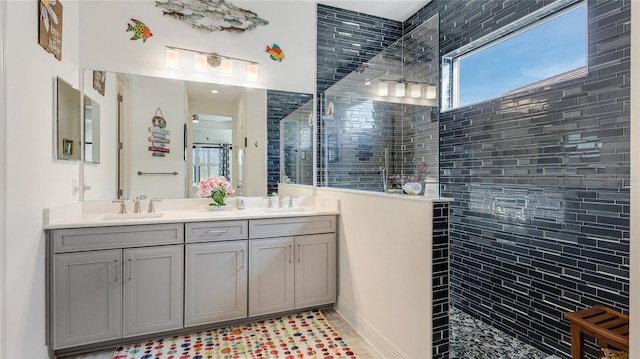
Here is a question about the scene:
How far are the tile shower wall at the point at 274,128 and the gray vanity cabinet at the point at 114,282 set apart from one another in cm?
102

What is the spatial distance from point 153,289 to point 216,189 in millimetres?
909

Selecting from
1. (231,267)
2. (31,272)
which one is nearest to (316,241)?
(231,267)

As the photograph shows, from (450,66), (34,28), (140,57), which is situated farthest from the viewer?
(450,66)

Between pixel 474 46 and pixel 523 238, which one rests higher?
pixel 474 46

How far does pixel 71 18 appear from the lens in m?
2.34

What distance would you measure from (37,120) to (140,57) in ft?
3.41

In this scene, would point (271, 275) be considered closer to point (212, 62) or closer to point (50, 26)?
point (212, 62)

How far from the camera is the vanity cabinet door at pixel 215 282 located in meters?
2.34

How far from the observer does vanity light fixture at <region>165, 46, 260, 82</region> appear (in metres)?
2.71

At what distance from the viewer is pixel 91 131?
2467 millimetres

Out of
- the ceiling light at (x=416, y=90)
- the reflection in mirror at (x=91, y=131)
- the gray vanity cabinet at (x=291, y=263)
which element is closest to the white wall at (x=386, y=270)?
the gray vanity cabinet at (x=291, y=263)

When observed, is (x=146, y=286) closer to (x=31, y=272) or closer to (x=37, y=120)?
(x=31, y=272)

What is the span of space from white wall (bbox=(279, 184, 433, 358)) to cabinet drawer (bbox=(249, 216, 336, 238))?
126mm

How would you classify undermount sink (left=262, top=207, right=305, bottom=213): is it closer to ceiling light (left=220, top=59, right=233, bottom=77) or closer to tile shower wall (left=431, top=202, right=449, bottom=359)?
ceiling light (left=220, top=59, right=233, bottom=77)
